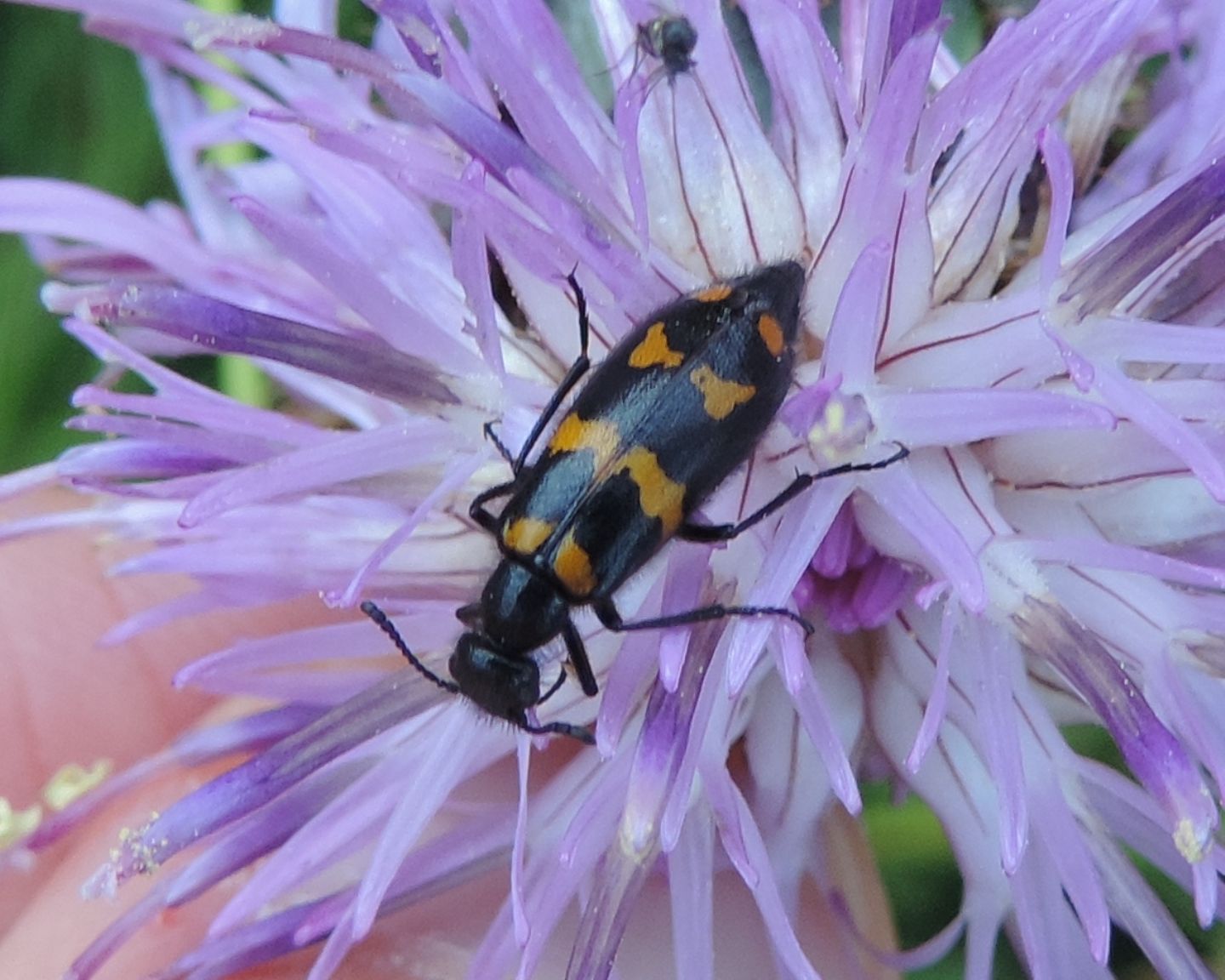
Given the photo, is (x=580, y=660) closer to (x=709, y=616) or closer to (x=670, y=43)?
(x=709, y=616)

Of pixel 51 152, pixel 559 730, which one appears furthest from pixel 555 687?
pixel 51 152

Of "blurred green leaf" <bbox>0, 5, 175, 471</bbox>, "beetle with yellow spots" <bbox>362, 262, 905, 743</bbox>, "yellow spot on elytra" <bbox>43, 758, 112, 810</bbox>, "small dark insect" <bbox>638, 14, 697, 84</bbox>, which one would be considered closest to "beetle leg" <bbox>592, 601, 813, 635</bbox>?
"beetle with yellow spots" <bbox>362, 262, 905, 743</bbox>

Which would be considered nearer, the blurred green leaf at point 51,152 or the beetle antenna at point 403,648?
the beetle antenna at point 403,648

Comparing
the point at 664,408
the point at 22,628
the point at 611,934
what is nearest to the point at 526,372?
the point at 664,408

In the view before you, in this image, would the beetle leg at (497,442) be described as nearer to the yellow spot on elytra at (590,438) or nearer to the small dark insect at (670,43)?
the yellow spot on elytra at (590,438)

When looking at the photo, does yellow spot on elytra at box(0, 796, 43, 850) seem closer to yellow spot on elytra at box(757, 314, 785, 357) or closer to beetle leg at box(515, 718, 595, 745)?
beetle leg at box(515, 718, 595, 745)

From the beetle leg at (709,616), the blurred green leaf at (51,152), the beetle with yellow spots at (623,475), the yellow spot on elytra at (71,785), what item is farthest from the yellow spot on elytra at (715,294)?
the blurred green leaf at (51,152)

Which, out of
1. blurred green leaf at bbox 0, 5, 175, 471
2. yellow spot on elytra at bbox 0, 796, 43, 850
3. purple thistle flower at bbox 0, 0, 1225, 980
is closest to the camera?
purple thistle flower at bbox 0, 0, 1225, 980
